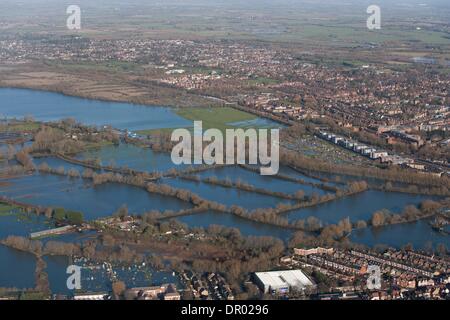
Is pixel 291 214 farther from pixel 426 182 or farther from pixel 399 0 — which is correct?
pixel 399 0

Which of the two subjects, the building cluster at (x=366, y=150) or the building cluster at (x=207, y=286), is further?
the building cluster at (x=366, y=150)

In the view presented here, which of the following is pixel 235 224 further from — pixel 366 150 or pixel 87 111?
pixel 87 111

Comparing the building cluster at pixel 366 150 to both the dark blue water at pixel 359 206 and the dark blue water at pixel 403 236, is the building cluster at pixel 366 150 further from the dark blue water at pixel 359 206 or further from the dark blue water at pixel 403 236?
the dark blue water at pixel 403 236

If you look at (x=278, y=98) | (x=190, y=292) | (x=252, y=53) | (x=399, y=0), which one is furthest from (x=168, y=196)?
(x=399, y=0)

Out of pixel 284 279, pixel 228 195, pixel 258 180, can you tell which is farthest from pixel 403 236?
pixel 258 180

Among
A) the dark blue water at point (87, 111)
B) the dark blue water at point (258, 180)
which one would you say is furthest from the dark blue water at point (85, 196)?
the dark blue water at point (87, 111)

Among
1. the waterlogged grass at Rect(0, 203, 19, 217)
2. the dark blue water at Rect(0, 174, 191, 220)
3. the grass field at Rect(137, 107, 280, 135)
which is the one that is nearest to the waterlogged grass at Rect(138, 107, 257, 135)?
the grass field at Rect(137, 107, 280, 135)
